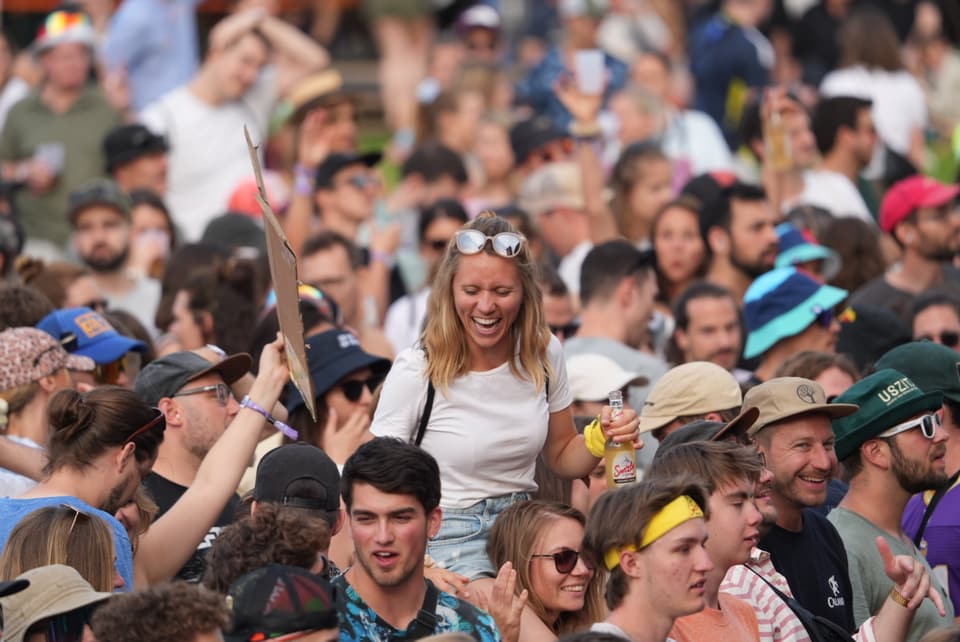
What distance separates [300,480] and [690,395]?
1.98 meters

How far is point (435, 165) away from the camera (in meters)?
13.5

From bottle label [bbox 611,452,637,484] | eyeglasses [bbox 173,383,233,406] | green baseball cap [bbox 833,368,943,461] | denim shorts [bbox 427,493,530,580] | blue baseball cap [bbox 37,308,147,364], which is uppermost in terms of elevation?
blue baseball cap [bbox 37,308,147,364]

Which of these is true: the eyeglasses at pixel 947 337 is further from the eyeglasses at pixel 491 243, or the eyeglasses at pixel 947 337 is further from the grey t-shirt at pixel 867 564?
the eyeglasses at pixel 491 243

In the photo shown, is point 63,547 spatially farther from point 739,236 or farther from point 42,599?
point 739,236

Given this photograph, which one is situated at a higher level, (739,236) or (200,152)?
(200,152)

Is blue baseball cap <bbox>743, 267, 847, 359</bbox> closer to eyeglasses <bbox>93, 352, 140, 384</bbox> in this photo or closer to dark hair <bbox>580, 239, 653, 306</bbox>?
dark hair <bbox>580, 239, 653, 306</bbox>

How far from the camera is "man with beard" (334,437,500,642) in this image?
549 cm

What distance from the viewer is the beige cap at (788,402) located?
6824mm

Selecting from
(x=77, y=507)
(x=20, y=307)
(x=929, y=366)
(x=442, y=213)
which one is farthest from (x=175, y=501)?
(x=442, y=213)

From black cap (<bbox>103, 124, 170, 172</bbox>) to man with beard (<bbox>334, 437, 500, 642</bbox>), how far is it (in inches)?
295

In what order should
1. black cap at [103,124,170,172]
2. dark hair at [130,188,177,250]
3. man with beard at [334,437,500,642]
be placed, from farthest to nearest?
black cap at [103,124,170,172] → dark hair at [130,188,177,250] → man with beard at [334,437,500,642]

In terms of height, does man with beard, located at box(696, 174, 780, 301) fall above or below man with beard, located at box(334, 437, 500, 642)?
above

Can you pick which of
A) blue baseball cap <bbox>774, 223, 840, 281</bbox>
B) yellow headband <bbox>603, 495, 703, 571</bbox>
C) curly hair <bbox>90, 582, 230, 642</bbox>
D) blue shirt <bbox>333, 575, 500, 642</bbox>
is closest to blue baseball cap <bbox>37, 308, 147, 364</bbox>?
blue shirt <bbox>333, 575, 500, 642</bbox>

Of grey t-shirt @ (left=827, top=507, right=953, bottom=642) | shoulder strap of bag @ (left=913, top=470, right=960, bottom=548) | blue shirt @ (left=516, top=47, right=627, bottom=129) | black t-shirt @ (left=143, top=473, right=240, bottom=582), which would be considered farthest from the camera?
blue shirt @ (left=516, top=47, right=627, bottom=129)
